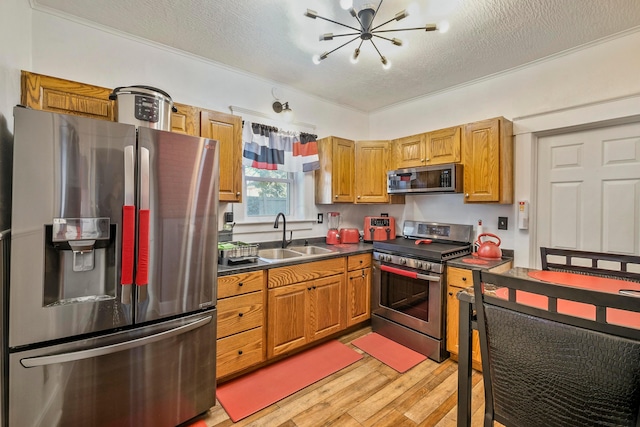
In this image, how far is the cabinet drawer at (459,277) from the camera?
2.36 meters

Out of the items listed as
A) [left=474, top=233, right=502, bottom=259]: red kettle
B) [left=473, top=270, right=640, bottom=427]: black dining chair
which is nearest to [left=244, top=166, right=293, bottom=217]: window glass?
[left=474, top=233, right=502, bottom=259]: red kettle

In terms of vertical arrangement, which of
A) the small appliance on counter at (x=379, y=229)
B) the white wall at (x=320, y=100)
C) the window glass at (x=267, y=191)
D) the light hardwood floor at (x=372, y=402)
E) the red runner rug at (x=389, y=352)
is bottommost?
the light hardwood floor at (x=372, y=402)

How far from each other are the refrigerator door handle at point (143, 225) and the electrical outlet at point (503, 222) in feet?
9.84

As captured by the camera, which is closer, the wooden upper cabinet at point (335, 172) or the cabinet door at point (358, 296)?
the cabinet door at point (358, 296)

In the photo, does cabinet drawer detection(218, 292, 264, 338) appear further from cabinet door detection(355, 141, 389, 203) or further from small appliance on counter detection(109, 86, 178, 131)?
cabinet door detection(355, 141, 389, 203)

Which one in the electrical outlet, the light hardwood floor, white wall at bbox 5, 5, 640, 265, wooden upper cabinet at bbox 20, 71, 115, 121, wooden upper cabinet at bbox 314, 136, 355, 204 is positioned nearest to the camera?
wooden upper cabinet at bbox 20, 71, 115, 121

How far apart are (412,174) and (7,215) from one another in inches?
122

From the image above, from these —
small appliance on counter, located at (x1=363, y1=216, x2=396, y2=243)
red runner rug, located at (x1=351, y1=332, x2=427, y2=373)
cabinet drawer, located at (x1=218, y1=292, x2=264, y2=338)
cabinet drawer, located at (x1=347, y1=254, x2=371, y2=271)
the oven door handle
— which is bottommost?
red runner rug, located at (x1=351, y1=332, x2=427, y2=373)

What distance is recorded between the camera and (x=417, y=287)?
8.68ft

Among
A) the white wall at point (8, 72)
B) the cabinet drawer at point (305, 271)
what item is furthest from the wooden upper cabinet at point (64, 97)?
the cabinet drawer at point (305, 271)

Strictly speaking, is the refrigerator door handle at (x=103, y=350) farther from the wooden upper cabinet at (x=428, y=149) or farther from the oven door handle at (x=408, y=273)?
the wooden upper cabinet at (x=428, y=149)

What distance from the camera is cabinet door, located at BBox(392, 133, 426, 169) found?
10.1 ft

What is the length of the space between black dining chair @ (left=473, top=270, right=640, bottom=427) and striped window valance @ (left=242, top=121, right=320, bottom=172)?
232 centimetres

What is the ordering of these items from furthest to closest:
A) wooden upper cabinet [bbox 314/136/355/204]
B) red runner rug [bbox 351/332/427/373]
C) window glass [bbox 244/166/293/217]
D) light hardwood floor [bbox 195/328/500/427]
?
1. wooden upper cabinet [bbox 314/136/355/204]
2. window glass [bbox 244/166/293/217]
3. red runner rug [bbox 351/332/427/373]
4. light hardwood floor [bbox 195/328/500/427]
